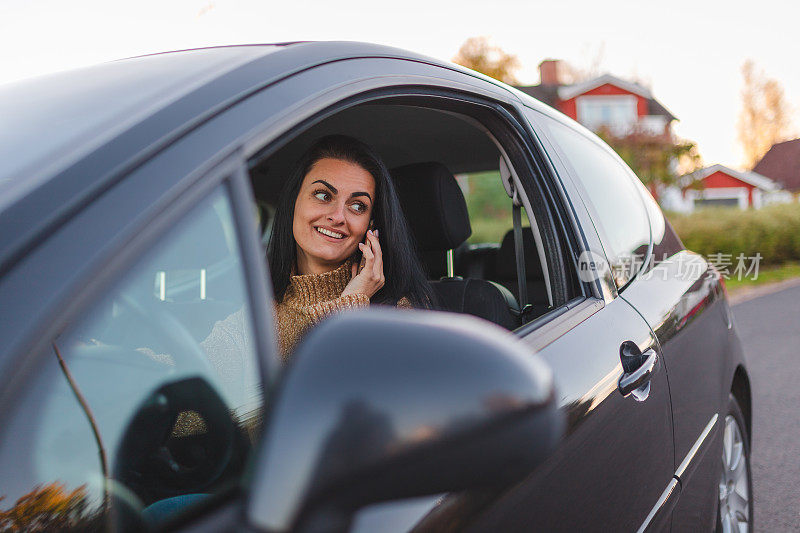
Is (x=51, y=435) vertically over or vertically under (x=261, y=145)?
under

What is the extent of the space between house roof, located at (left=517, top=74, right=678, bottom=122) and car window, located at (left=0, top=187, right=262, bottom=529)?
29440 millimetres

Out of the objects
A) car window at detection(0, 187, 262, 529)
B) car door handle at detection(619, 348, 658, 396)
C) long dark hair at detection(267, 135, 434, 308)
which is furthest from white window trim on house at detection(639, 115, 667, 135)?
car window at detection(0, 187, 262, 529)

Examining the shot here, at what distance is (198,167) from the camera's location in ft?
2.77

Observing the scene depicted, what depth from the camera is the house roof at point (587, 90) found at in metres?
30.4

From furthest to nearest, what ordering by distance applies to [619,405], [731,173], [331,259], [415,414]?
1. [731,173]
2. [331,259]
3. [619,405]
4. [415,414]

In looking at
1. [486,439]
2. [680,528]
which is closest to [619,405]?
[680,528]

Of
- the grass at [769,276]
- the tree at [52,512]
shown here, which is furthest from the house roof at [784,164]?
the tree at [52,512]

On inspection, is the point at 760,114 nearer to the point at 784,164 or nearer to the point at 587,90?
the point at 784,164

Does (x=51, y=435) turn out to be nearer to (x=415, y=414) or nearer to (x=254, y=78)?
(x=415, y=414)

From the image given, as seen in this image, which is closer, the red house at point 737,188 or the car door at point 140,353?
the car door at point 140,353

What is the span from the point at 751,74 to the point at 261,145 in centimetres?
6449

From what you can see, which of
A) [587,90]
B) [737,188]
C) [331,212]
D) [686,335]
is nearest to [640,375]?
[686,335]

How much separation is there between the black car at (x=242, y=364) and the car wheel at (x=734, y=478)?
29.1 inches

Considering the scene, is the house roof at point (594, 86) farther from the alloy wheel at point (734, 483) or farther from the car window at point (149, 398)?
the car window at point (149, 398)
